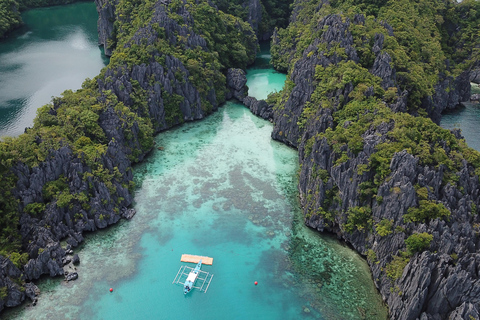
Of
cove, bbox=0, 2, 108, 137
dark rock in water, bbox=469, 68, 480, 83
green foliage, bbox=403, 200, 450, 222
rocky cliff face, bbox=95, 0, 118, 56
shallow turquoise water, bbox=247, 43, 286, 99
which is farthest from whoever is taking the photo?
rocky cliff face, bbox=95, 0, 118, 56

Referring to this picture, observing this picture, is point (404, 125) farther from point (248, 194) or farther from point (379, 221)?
point (248, 194)

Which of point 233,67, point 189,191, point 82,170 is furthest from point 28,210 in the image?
point 233,67

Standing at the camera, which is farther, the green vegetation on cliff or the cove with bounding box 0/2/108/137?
the cove with bounding box 0/2/108/137

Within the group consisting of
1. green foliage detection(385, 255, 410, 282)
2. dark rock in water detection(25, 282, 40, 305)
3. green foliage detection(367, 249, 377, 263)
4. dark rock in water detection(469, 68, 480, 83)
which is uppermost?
dark rock in water detection(469, 68, 480, 83)

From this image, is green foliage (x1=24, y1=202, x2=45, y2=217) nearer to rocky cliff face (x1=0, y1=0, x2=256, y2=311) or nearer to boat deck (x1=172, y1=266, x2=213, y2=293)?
rocky cliff face (x1=0, y1=0, x2=256, y2=311)

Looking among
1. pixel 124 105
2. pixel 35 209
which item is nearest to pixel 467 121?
pixel 124 105

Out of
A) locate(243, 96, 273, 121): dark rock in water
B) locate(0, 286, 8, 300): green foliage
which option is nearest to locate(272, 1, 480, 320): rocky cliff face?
locate(243, 96, 273, 121): dark rock in water
